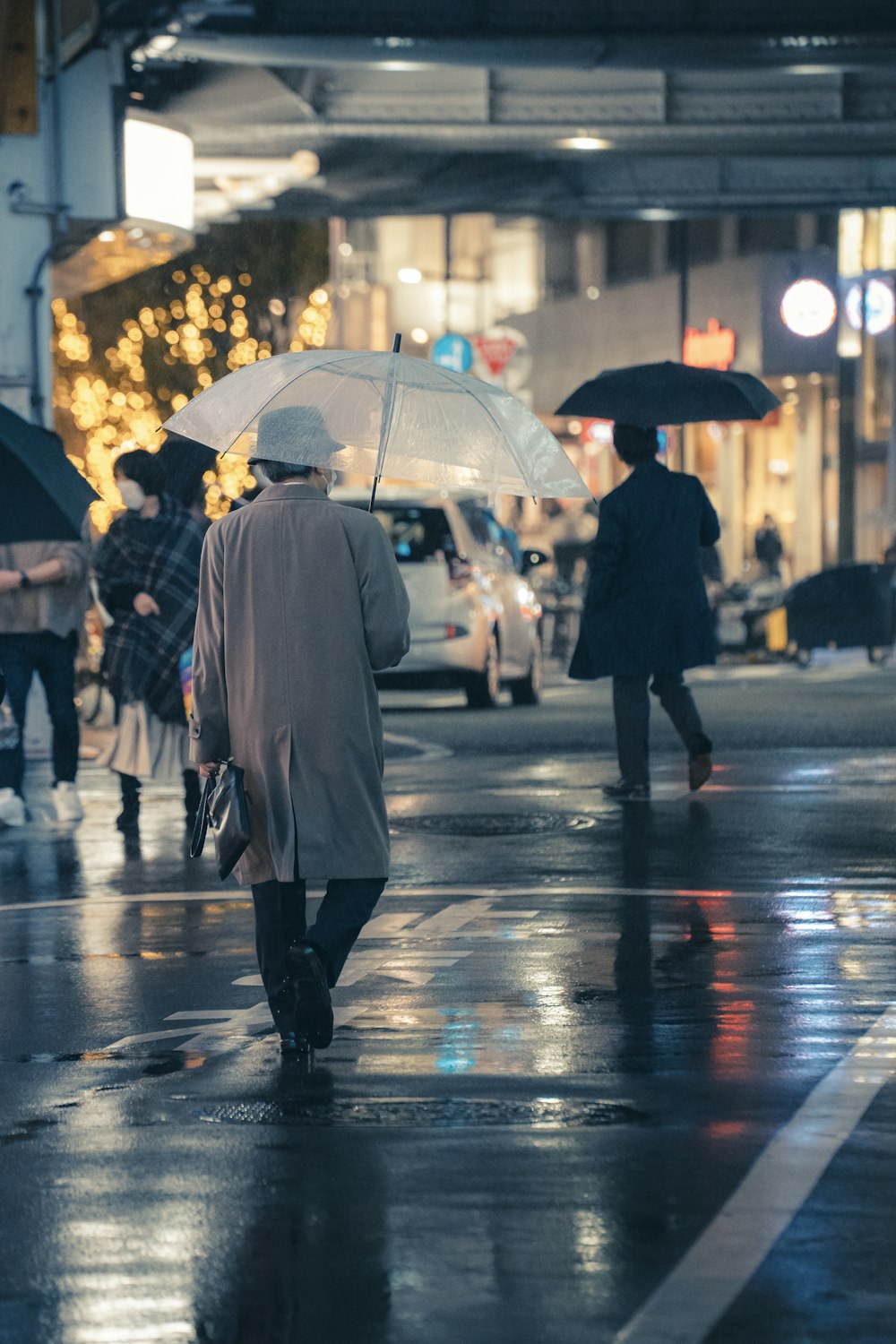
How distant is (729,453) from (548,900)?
46655 mm

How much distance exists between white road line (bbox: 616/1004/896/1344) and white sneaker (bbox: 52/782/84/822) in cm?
705

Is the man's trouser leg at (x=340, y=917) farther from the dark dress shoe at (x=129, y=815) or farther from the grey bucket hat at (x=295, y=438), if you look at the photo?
the dark dress shoe at (x=129, y=815)

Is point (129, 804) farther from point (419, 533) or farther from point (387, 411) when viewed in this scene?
point (419, 533)

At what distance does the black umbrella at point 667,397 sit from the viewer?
13.4 meters

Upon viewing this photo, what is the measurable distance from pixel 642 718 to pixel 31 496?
4.94m

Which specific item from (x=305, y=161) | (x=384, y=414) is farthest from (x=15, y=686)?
(x=305, y=161)

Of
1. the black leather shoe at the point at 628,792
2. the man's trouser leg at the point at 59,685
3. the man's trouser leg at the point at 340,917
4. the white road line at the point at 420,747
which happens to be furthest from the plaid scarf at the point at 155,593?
the man's trouser leg at the point at 340,917

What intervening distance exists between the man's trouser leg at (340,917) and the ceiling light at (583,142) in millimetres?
18631

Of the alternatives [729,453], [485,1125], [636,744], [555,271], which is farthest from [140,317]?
[485,1125]

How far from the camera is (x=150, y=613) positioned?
12.5 metres

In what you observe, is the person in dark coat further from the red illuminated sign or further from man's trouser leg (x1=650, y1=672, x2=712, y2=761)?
the red illuminated sign

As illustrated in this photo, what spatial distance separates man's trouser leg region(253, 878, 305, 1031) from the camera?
6.99 metres

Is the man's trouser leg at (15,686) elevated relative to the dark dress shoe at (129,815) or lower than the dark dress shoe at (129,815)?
elevated

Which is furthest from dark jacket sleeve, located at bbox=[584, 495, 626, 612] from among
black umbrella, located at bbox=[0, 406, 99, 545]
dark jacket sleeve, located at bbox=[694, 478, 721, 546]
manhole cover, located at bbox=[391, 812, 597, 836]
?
black umbrella, located at bbox=[0, 406, 99, 545]
